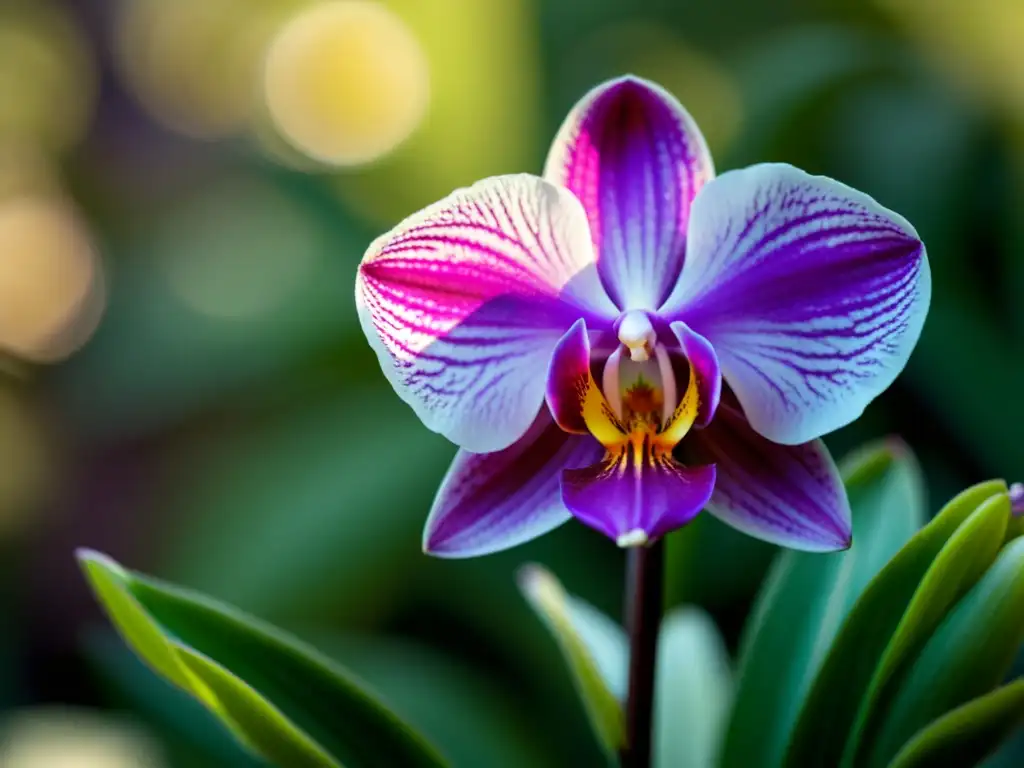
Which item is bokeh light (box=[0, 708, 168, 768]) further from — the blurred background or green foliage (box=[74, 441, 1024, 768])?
green foliage (box=[74, 441, 1024, 768])

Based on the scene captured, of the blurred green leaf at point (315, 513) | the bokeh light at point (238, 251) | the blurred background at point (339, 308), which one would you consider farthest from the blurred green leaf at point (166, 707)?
the bokeh light at point (238, 251)

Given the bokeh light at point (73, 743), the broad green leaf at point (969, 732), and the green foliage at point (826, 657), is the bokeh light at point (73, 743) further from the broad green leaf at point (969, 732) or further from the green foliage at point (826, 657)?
the broad green leaf at point (969, 732)

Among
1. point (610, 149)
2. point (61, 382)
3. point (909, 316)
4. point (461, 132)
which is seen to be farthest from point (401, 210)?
point (909, 316)

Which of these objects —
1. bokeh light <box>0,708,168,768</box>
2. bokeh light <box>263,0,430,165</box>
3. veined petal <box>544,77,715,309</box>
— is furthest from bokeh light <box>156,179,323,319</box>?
veined petal <box>544,77,715,309</box>

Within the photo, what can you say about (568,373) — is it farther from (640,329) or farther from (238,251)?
(238,251)

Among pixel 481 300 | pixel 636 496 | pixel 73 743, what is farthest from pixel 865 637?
pixel 73 743
